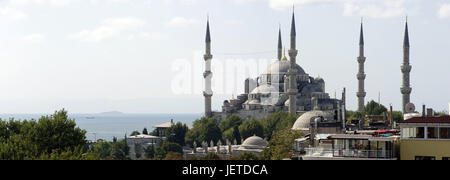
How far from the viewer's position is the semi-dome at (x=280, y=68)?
122m

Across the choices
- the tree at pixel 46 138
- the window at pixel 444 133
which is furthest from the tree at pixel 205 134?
the window at pixel 444 133

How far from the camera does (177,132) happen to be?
100 meters

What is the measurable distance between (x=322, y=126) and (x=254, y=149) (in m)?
33.3

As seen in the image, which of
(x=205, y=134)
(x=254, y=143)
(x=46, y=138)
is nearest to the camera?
(x=46, y=138)

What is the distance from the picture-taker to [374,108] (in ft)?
331

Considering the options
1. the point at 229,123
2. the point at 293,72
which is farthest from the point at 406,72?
the point at 229,123

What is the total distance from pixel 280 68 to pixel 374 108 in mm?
25209

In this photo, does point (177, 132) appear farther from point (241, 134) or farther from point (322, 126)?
point (322, 126)

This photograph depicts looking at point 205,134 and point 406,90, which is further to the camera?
point 406,90

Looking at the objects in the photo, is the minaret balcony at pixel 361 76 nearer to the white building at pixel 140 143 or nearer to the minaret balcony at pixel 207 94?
the minaret balcony at pixel 207 94

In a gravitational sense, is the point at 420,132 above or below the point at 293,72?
below

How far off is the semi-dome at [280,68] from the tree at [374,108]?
1996 cm

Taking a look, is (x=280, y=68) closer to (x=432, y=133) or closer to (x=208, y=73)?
(x=208, y=73)
